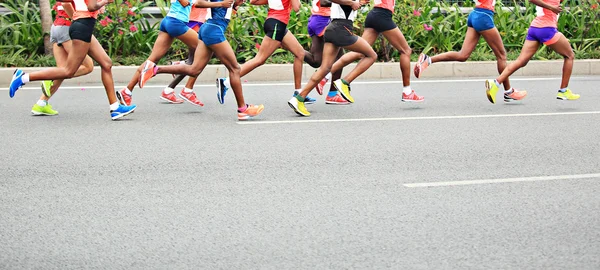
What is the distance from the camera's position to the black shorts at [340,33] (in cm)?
1059

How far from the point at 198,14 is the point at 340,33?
2.11 m

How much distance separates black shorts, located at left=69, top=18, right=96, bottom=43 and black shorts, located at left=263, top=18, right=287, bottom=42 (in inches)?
82.3

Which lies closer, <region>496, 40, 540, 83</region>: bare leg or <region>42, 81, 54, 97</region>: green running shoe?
<region>42, 81, 54, 97</region>: green running shoe

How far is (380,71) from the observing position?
15.0m

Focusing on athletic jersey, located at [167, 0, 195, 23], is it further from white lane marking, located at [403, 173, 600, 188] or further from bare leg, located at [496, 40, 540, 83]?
white lane marking, located at [403, 173, 600, 188]

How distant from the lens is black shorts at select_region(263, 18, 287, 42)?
1096 centimetres

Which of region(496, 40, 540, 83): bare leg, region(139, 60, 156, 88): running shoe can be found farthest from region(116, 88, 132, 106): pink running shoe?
region(496, 40, 540, 83): bare leg

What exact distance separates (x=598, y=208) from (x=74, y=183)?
366cm

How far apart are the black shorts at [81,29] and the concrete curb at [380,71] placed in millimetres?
4060

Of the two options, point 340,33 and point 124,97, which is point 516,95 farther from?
point 124,97

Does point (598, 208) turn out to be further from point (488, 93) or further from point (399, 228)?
point (488, 93)

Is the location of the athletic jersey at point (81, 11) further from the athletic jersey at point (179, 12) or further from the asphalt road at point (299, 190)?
the athletic jersey at point (179, 12)

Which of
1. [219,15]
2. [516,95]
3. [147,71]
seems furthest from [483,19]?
[147,71]

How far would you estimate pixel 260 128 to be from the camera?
32.1ft
